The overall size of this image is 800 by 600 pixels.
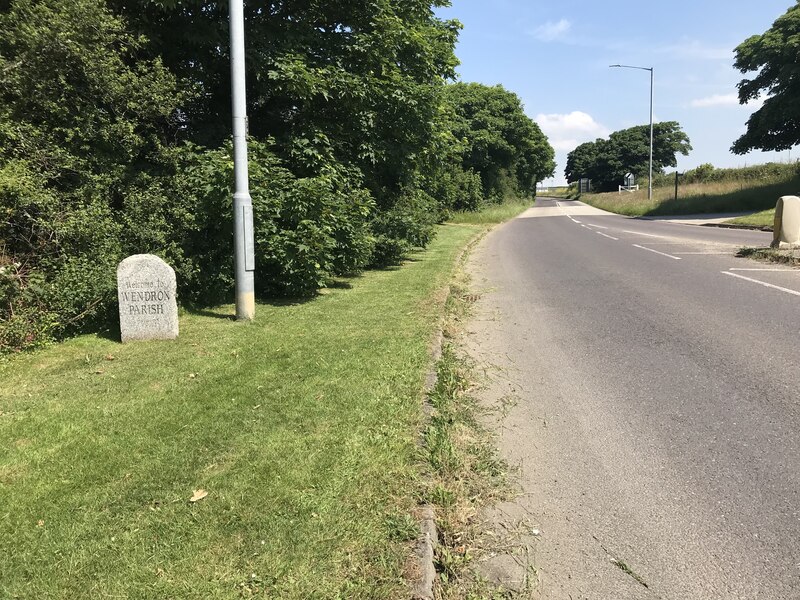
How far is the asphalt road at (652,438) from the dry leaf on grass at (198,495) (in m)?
1.65

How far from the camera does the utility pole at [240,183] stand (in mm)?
7113

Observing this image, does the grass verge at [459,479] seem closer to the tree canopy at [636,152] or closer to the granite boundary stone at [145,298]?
the granite boundary stone at [145,298]

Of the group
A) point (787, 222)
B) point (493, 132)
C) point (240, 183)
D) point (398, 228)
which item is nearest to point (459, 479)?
point (240, 183)

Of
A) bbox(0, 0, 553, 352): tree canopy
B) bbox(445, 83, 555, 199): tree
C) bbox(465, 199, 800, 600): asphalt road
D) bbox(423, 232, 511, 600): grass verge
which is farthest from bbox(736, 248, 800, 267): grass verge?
bbox(445, 83, 555, 199): tree

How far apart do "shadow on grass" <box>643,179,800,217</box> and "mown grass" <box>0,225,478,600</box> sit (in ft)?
122

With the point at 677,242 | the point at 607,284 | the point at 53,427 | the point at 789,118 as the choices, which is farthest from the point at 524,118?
the point at 53,427

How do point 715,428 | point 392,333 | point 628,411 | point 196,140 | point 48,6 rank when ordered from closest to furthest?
point 715,428 < point 628,411 < point 392,333 < point 48,6 < point 196,140

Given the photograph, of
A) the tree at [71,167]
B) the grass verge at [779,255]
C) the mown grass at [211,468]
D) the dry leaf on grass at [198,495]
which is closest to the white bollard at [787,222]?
the grass verge at [779,255]

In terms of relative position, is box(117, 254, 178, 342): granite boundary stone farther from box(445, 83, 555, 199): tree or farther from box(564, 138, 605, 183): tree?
box(564, 138, 605, 183): tree

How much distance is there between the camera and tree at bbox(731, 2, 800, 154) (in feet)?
110

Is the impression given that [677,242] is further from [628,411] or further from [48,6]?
[48,6]

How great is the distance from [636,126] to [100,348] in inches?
4605

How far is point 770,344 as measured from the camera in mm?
6125

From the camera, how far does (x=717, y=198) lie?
3881 cm
